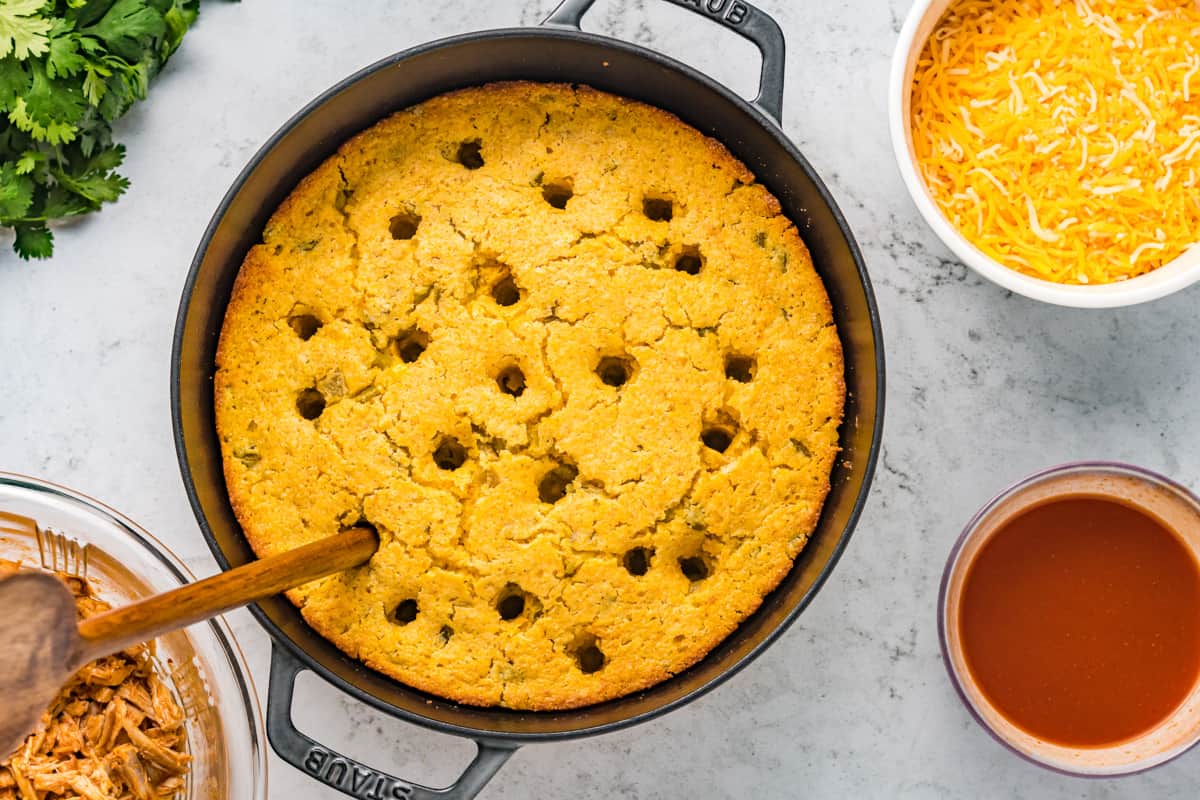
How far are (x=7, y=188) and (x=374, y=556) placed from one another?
1.05 metres

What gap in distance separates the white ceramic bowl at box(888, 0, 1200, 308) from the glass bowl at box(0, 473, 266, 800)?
149cm

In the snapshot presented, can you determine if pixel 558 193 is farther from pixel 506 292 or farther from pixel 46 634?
pixel 46 634

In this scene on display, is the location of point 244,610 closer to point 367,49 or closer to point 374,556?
point 374,556

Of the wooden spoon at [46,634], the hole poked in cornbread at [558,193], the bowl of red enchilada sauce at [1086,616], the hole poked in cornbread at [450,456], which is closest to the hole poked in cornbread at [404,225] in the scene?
the hole poked in cornbread at [558,193]

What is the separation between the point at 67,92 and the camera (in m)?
2.21

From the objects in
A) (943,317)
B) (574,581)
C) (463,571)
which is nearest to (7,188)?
(463,571)

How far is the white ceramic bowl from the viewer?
205 centimetres

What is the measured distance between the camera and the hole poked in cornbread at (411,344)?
205cm

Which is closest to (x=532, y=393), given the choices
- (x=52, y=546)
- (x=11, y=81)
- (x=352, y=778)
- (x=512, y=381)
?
(x=512, y=381)

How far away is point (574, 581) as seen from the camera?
201cm

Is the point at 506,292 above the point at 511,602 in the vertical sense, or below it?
above

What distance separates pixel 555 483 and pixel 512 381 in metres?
0.20

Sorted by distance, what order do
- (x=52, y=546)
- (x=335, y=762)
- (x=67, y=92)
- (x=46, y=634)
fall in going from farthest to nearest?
(x=67, y=92)
(x=52, y=546)
(x=335, y=762)
(x=46, y=634)

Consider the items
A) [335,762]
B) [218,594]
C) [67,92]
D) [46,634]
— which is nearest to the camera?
[46,634]
